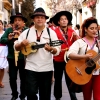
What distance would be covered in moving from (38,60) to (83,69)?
0.76 meters

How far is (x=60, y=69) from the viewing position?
6.19 metres

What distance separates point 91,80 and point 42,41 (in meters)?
0.97

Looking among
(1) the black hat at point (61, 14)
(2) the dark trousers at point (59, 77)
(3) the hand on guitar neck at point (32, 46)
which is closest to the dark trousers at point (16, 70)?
(2) the dark trousers at point (59, 77)

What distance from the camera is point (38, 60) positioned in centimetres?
468

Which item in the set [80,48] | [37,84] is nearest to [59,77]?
[37,84]

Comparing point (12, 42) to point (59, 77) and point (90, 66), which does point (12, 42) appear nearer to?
point (59, 77)

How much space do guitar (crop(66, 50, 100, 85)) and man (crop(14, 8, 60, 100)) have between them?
437mm

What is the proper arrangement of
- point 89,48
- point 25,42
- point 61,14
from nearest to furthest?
point 89,48, point 25,42, point 61,14

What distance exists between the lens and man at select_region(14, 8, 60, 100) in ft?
15.4

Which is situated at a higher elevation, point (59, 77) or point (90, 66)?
point (90, 66)

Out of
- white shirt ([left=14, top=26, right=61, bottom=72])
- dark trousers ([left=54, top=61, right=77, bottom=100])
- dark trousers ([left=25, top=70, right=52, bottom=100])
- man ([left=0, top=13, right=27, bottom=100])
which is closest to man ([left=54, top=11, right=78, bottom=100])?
dark trousers ([left=54, top=61, right=77, bottom=100])

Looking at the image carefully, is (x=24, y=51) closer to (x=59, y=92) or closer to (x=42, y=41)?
(x=42, y=41)

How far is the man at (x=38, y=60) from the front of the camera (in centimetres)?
468

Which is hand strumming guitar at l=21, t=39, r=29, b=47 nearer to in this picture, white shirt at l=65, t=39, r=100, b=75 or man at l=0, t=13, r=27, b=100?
white shirt at l=65, t=39, r=100, b=75
